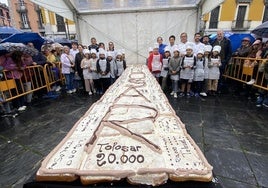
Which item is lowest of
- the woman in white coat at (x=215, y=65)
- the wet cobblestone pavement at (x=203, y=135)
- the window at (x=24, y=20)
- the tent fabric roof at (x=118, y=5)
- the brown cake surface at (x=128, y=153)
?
the wet cobblestone pavement at (x=203, y=135)

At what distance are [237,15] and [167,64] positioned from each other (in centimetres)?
2315

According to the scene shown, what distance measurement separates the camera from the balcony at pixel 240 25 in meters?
22.3

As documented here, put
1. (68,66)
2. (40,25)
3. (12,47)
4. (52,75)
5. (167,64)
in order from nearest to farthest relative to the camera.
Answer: (12,47)
(167,64)
(68,66)
(52,75)
(40,25)

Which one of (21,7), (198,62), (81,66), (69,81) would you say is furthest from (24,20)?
(198,62)

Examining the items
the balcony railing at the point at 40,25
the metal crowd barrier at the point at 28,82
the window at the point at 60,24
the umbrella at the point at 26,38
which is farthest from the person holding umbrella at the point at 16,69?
the balcony railing at the point at 40,25

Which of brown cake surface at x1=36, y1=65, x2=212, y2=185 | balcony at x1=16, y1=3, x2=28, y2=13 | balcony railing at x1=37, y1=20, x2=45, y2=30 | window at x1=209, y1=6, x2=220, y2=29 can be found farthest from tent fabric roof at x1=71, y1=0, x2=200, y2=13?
balcony at x1=16, y1=3, x2=28, y2=13

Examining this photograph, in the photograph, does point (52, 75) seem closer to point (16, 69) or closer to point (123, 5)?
point (16, 69)

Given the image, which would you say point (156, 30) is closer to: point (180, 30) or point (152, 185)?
point (180, 30)

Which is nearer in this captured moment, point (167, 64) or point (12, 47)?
point (12, 47)

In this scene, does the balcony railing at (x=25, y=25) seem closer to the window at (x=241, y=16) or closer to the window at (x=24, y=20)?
the window at (x=24, y=20)

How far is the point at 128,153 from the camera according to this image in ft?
4.35

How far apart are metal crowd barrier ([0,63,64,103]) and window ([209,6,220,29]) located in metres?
22.7

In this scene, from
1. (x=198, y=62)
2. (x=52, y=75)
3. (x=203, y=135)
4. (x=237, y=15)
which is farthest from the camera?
(x=237, y=15)

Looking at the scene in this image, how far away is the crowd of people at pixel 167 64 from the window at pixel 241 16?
2132 cm
